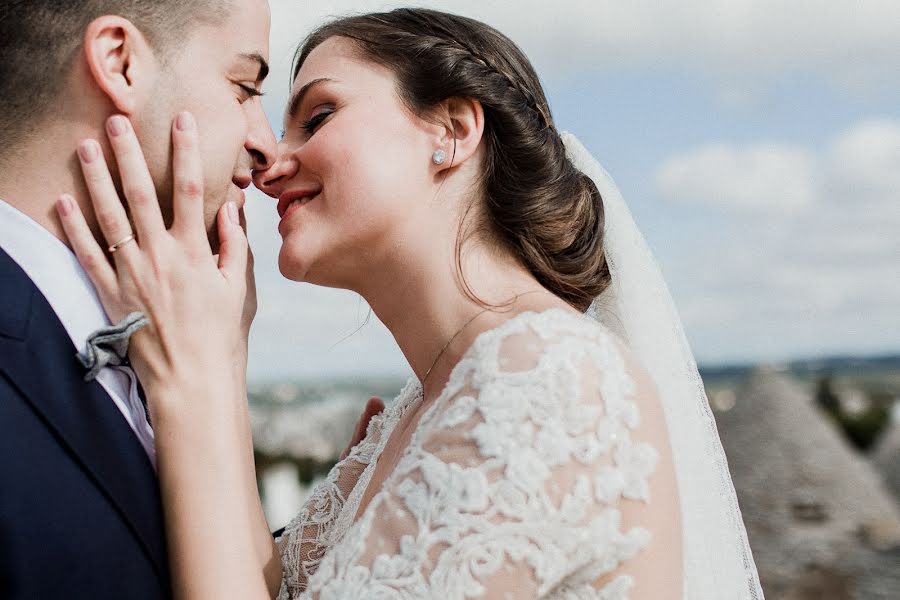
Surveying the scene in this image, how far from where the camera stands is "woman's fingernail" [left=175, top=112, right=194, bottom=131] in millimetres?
3223

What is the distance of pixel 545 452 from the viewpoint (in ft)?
10.2

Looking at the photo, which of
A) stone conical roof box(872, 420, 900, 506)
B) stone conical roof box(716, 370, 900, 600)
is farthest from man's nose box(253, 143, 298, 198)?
stone conical roof box(872, 420, 900, 506)

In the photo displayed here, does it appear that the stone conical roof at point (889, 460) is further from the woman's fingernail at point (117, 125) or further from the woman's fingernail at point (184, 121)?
the woman's fingernail at point (117, 125)

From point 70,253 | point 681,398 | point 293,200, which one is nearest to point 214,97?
point 70,253

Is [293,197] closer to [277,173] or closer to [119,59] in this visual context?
[277,173]

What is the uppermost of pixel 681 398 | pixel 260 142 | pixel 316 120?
pixel 316 120

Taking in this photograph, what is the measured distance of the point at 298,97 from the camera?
4.23m

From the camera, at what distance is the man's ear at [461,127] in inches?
161

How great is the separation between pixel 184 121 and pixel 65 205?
465 mm

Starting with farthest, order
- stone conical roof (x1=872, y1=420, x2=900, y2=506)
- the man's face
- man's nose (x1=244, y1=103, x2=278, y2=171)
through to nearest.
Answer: stone conical roof (x1=872, y1=420, x2=900, y2=506) < man's nose (x1=244, y1=103, x2=278, y2=171) < the man's face

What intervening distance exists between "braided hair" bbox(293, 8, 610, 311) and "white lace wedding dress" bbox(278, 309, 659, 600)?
0.71m

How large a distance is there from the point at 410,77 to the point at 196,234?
1.28 m

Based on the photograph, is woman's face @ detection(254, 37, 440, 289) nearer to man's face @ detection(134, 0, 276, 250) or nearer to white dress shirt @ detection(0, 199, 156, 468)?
man's face @ detection(134, 0, 276, 250)

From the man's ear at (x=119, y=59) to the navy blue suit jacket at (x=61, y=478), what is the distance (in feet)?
2.05
